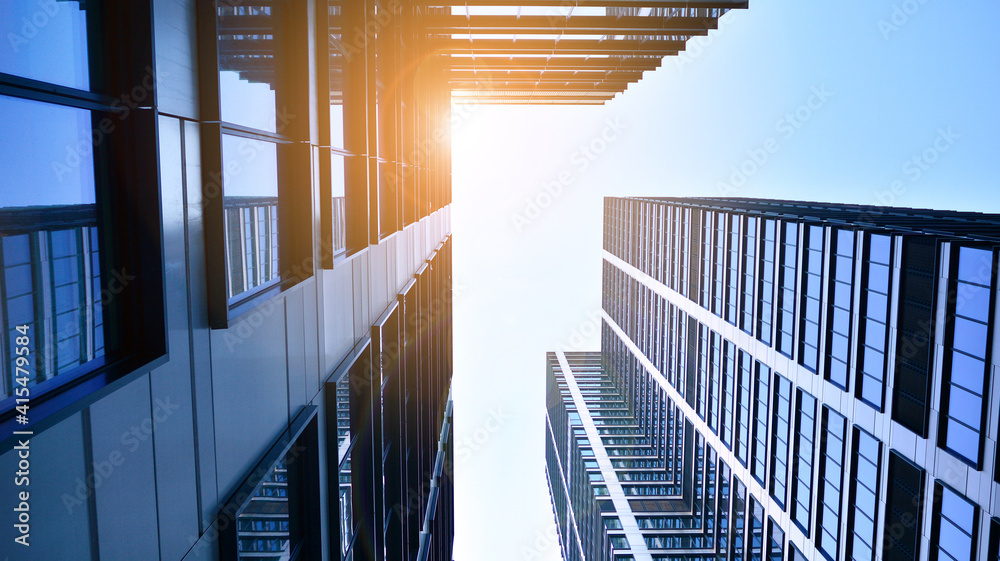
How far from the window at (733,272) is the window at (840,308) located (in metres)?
13.1

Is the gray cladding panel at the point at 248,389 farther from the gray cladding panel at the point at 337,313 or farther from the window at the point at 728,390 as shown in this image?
the window at the point at 728,390

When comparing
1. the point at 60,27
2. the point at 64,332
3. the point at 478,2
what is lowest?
the point at 64,332

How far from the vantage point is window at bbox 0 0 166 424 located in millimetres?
3258

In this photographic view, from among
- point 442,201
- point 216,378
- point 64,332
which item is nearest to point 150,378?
point 64,332

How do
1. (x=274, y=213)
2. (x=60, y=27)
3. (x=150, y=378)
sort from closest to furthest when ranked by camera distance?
(x=60, y=27) → (x=150, y=378) → (x=274, y=213)

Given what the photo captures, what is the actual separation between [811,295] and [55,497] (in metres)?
36.1

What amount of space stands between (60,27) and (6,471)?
9.34ft

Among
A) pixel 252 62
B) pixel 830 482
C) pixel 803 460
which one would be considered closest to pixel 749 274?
pixel 803 460

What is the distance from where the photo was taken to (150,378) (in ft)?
15.2

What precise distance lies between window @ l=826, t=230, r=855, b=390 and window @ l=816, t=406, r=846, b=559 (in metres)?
2.33

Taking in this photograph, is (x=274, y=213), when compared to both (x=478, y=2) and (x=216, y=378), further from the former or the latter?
(x=478, y=2)

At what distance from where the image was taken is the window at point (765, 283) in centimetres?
3809
